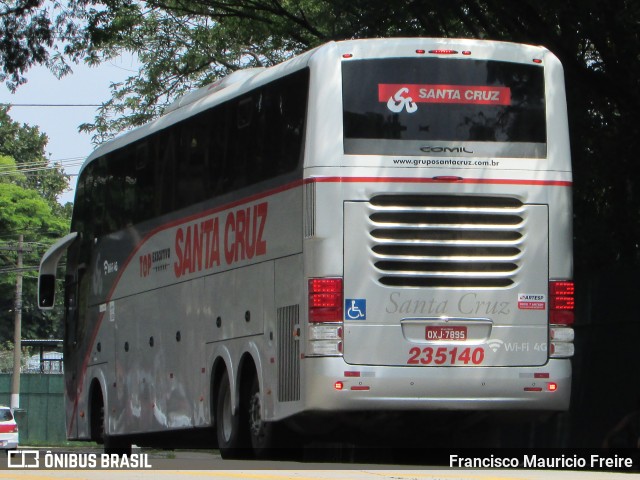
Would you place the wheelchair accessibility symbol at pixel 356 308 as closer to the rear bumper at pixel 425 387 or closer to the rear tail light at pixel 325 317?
the rear tail light at pixel 325 317

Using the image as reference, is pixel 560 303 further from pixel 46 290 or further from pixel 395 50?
pixel 46 290

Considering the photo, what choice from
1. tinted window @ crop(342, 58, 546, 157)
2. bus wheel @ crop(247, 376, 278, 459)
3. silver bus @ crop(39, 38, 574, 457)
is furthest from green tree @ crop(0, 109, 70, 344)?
tinted window @ crop(342, 58, 546, 157)

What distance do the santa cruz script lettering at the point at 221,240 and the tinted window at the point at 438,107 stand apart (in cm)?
162

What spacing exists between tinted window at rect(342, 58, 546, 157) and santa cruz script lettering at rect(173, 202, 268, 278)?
1624 millimetres

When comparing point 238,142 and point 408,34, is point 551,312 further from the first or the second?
point 408,34

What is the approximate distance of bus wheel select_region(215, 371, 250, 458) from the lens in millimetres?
15609

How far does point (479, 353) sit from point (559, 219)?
159cm

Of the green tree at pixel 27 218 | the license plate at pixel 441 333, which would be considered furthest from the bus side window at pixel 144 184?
the green tree at pixel 27 218

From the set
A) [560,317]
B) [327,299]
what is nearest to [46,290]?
[327,299]

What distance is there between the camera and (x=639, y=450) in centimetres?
1648

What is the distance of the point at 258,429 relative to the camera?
1521 centimetres

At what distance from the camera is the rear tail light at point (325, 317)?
1381cm

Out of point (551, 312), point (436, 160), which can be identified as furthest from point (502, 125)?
point (551, 312)

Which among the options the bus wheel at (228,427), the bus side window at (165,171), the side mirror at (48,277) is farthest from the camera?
the side mirror at (48,277)
